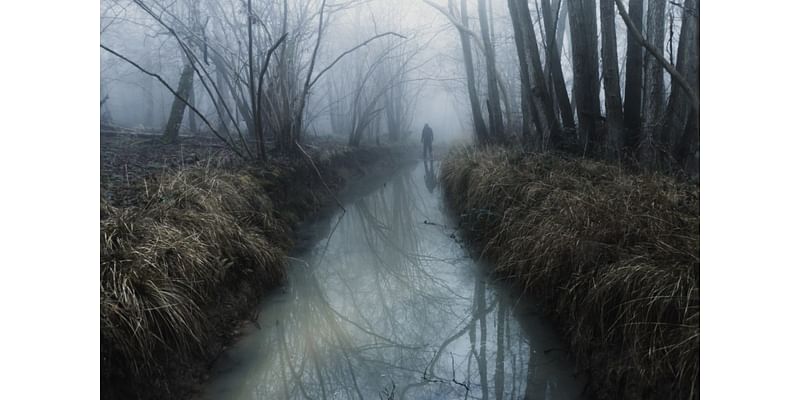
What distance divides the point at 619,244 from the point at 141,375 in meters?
2.58

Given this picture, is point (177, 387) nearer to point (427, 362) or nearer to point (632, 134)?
point (427, 362)

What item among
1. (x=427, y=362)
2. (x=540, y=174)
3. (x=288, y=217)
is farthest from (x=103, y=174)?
(x=540, y=174)

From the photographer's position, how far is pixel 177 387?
7.66ft

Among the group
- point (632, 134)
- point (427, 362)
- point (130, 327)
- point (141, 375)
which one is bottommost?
point (427, 362)

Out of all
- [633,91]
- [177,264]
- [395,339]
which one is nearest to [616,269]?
[395,339]

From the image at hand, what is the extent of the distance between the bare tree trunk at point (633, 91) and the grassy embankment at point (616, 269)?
0.98 m

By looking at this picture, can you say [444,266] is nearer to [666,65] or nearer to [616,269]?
[616,269]

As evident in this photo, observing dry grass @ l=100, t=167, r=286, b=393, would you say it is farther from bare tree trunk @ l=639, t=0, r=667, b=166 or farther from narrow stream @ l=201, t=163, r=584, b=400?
bare tree trunk @ l=639, t=0, r=667, b=166

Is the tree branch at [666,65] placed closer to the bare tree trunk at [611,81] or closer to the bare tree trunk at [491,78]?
the bare tree trunk at [611,81]

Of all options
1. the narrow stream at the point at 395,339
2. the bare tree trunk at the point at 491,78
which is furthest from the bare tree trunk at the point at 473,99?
the narrow stream at the point at 395,339

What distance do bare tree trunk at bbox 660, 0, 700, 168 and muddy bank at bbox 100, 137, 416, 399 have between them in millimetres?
4353

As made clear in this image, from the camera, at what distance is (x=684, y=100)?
17.4 feet

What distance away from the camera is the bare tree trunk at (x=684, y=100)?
4.92m

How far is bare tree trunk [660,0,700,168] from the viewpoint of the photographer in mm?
4922
